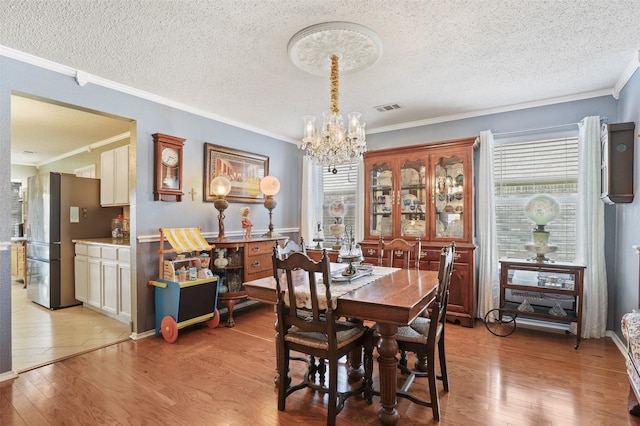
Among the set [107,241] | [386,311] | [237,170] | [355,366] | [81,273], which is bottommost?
[355,366]

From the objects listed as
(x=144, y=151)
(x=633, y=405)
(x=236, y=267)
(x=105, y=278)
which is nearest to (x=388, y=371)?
(x=633, y=405)

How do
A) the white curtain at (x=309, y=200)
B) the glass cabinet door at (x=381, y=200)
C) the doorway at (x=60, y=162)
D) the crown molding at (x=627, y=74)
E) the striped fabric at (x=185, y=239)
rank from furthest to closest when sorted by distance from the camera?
the white curtain at (x=309, y=200), the glass cabinet door at (x=381, y=200), the striped fabric at (x=185, y=239), the doorway at (x=60, y=162), the crown molding at (x=627, y=74)

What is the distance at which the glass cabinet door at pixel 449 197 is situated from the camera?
3822 millimetres

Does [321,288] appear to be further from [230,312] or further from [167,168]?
[167,168]

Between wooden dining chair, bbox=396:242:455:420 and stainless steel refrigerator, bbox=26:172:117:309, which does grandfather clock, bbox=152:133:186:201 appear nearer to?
stainless steel refrigerator, bbox=26:172:117:309

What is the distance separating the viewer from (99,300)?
13.4 ft

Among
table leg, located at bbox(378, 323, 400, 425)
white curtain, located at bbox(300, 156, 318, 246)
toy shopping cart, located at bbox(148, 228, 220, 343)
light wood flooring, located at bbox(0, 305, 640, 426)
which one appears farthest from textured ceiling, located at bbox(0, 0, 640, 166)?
light wood flooring, located at bbox(0, 305, 640, 426)

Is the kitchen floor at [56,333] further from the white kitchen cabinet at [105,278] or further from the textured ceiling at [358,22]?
the textured ceiling at [358,22]

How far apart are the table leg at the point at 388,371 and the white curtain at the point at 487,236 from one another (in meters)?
Answer: 2.37

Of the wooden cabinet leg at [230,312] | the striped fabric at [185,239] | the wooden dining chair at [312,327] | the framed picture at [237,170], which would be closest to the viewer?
the wooden dining chair at [312,327]

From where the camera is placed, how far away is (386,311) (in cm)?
172

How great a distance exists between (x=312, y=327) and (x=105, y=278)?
11.0 feet

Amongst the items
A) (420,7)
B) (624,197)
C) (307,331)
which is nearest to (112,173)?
(307,331)

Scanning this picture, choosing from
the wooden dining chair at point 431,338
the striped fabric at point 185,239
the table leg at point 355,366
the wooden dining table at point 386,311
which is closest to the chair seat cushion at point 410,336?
the wooden dining chair at point 431,338
